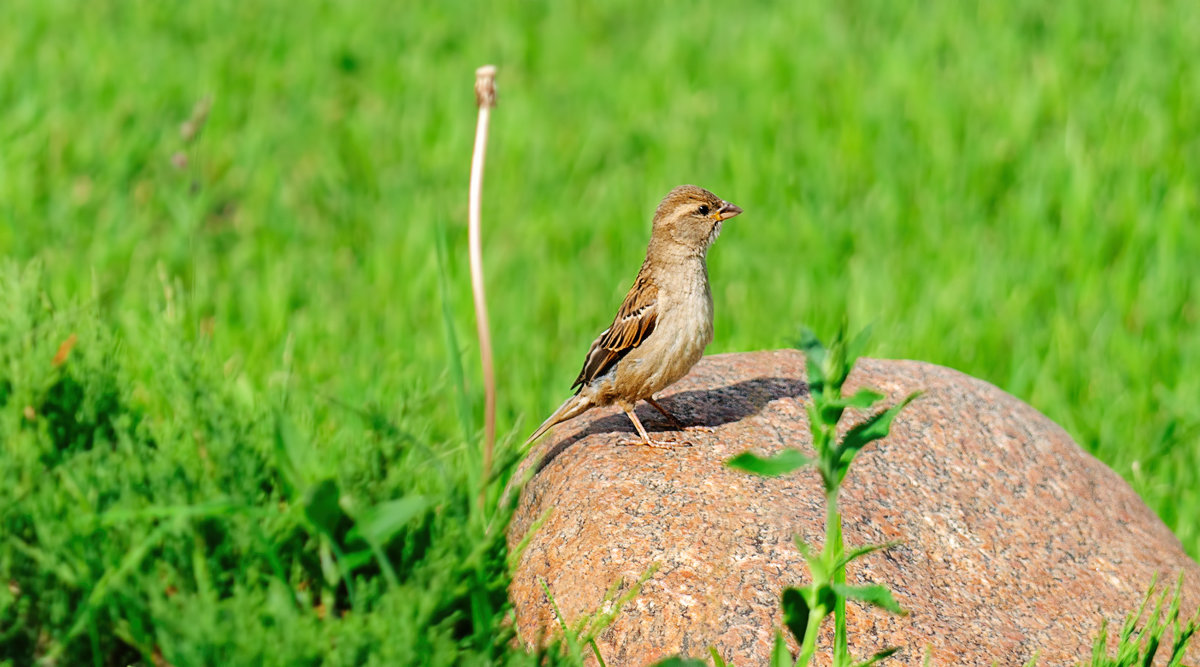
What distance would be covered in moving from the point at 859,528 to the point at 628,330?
975mm

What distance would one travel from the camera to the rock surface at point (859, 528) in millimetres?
3639

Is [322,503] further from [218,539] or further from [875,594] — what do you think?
[875,594]

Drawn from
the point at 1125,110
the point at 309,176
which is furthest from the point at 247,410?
the point at 1125,110

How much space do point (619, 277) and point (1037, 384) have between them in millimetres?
2471

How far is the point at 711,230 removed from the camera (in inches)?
162

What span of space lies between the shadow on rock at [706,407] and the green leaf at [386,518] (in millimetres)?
1401

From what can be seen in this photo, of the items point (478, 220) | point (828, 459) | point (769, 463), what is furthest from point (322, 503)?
point (828, 459)

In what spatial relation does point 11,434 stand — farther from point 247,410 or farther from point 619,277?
point 619,277

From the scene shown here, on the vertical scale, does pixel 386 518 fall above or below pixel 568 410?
above

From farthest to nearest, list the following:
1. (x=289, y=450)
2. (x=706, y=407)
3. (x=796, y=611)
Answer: (x=706, y=407)
(x=289, y=450)
(x=796, y=611)

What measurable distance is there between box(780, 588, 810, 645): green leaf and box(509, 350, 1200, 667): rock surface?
440mm

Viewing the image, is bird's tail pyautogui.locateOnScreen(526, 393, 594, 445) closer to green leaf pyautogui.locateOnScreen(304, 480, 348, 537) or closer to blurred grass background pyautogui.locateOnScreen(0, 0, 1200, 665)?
blurred grass background pyautogui.locateOnScreen(0, 0, 1200, 665)

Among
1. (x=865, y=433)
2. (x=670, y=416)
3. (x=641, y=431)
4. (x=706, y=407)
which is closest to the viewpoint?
(x=865, y=433)

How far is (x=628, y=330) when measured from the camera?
4160 mm
